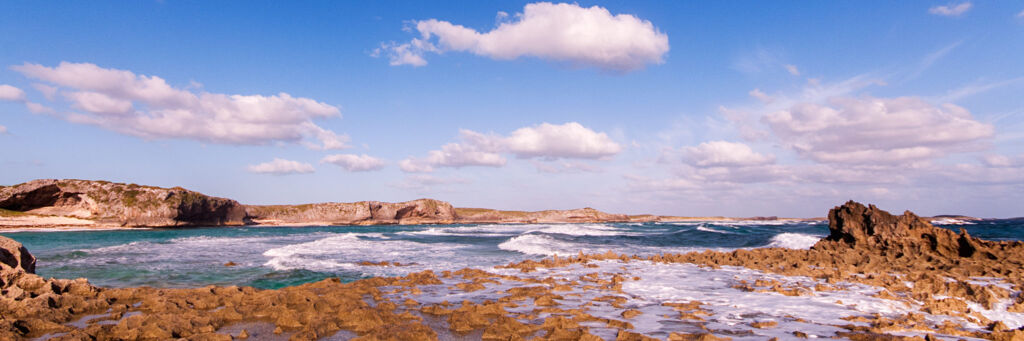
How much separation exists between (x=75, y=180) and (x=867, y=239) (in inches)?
3282

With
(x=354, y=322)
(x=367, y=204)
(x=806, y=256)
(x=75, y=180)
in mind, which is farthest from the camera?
(x=367, y=204)

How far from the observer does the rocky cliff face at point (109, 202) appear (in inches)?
2183

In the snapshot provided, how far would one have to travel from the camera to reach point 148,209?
65250mm

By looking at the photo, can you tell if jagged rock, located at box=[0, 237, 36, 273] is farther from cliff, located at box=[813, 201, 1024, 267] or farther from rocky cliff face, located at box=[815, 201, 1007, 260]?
rocky cliff face, located at box=[815, 201, 1007, 260]

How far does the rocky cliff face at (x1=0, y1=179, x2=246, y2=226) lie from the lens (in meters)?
55.4

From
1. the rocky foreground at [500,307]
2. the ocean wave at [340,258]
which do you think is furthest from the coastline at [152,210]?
the rocky foreground at [500,307]

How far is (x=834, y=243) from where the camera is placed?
1919 cm

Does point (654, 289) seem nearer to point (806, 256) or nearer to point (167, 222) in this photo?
point (806, 256)

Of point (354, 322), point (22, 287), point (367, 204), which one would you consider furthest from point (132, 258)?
point (367, 204)

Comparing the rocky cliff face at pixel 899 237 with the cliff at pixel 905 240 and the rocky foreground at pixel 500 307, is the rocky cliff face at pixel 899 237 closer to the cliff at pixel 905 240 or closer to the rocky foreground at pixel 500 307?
the cliff at pixel 905 240

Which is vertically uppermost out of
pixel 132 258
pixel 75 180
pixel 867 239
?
pixel 75 180

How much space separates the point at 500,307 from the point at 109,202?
250 feet

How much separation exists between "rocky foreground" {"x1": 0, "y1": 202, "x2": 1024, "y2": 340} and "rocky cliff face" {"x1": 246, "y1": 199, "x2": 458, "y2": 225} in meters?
89.7

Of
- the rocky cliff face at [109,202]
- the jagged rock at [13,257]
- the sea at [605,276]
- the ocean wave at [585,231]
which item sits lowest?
the ocean wave at [585,231]
